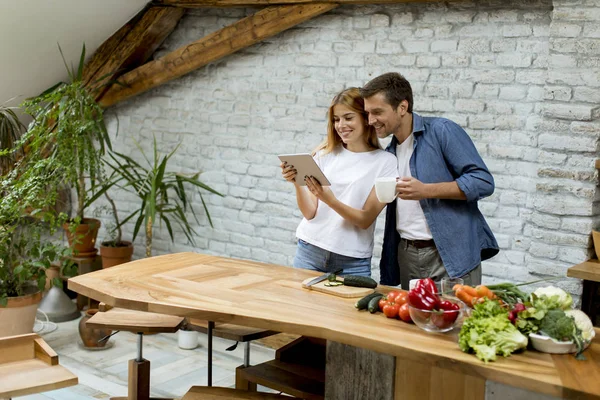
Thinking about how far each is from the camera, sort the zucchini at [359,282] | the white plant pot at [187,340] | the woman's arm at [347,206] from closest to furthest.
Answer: the zucchini at [359,282], the woman's arm at [347,206], the white plant pot at [187,340]

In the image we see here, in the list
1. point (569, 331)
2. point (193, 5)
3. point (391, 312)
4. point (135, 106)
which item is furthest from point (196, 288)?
point (135, 106)

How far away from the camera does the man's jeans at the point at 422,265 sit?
9.98ft

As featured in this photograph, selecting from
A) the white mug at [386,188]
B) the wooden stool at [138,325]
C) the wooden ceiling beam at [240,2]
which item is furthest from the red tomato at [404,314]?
the wooden ceiling beam at [240,2]

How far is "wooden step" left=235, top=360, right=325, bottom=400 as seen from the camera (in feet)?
8.42

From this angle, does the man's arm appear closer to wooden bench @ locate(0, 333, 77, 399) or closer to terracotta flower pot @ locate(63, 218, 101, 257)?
wooden bench @ locate(0, 333, 77, 399)

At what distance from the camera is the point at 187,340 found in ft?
15.1

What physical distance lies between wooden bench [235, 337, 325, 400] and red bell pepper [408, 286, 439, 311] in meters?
0.60

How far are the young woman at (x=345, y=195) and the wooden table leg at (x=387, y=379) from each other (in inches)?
35.8

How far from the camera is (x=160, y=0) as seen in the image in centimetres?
515

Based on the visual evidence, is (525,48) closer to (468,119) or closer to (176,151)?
(468,119)

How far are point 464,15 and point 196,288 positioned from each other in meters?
2.33

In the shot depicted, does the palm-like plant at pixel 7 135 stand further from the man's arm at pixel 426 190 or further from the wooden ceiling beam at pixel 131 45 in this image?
the man's arm at pixel 426 190

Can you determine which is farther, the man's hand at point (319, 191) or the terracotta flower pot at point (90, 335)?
the terracotta flower pot at point (90, 335)

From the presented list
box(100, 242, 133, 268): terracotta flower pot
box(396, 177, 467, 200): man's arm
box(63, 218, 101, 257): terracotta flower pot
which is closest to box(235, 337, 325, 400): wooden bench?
box(396, 177, 467, 200): man's arm
